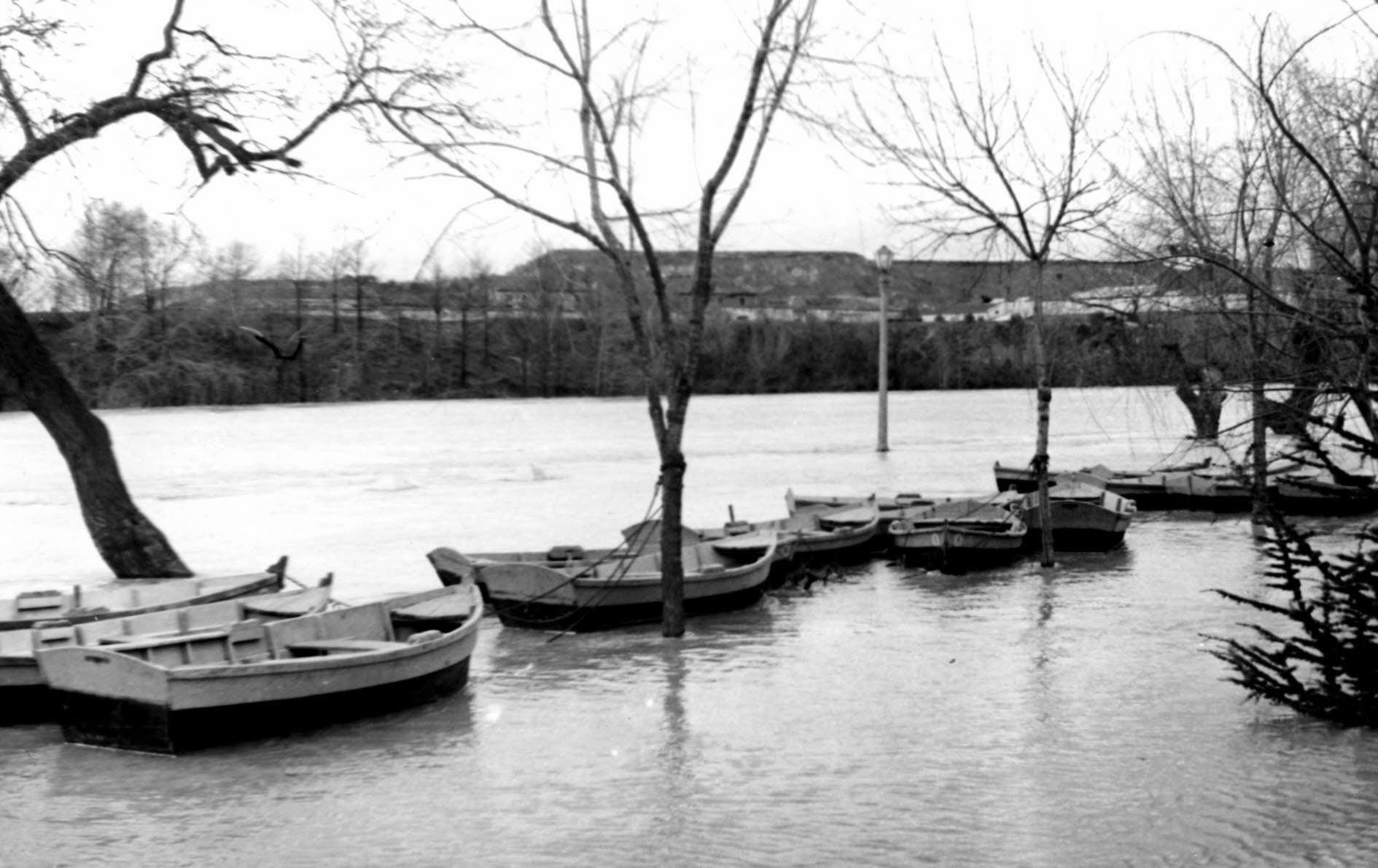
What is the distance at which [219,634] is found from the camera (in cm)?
1355

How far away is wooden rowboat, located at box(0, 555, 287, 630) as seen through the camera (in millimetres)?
15242

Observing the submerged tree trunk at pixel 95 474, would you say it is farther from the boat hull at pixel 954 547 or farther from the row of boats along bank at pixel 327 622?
the boat hull at pixel 954 547

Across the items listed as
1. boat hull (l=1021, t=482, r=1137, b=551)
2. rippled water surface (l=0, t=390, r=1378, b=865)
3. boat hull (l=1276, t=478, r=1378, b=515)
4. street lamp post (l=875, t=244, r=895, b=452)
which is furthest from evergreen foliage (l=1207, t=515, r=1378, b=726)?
street lamp post (l=875, t=244, r=895, b=452)

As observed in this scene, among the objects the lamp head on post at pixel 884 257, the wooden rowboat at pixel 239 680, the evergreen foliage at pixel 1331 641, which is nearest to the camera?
the evergreen foliage at pixel 1331 641

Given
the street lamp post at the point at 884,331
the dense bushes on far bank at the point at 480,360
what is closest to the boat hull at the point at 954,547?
the street lamp post at the point at 884,331

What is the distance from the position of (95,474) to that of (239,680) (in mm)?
10663

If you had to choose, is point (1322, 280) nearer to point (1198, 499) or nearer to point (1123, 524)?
point (1123, 524)

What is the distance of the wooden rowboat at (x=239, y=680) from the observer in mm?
12297

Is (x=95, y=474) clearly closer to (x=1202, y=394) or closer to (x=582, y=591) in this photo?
(x=582, y=591)

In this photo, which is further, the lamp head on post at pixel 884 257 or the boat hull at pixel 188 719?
the lamp head on post at pixel 884 257

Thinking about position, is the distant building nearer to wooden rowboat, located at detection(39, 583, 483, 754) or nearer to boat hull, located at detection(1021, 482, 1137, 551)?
boat hull, located at detection(1021, 482, 1137, 551)

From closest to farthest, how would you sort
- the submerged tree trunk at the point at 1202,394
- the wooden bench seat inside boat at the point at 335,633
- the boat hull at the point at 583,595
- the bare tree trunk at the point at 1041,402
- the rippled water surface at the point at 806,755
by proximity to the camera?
the rippled water surface at the point at 806,755, the submerged tree trunk at the point at 1202,394, the wooden bench seat inside boat at the point at 335,633, the boat hull at the point at 583,595, the bare tree trunk at the point at 1041,402

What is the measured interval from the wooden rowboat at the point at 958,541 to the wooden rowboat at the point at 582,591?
4.65 meters

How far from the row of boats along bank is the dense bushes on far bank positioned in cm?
6684
